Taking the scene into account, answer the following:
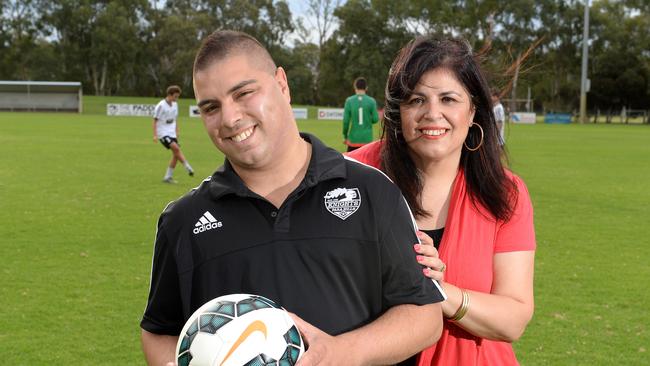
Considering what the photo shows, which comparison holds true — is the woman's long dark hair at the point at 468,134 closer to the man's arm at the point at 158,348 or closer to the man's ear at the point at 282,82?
the man's ear at the point at 282,82

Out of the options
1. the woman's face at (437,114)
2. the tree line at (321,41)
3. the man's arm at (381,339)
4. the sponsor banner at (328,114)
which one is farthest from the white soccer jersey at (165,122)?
the tree line at (321,41)

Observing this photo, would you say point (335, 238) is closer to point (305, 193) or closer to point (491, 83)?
point (305, 193)

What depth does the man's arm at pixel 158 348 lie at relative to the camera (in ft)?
7.75

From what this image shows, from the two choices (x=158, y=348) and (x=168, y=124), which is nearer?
(x=158, y=348)

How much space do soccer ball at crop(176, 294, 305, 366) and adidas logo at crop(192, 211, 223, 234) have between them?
1.07 ft

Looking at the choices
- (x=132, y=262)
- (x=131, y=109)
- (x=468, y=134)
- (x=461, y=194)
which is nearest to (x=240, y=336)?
(x=461, y=194)

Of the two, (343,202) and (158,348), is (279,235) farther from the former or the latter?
(158,348)

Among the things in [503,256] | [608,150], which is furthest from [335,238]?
[608,150]

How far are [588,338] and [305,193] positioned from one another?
416 centimetres

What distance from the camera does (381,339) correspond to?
7.07ft

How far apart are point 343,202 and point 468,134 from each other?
1.02 meters

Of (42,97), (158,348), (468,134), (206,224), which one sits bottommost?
(158,348)

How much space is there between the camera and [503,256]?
278cm

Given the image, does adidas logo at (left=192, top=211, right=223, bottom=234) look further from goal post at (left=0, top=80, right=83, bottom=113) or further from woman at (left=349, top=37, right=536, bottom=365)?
goal post at (left=0, top=80, right=83, bottom=113)
